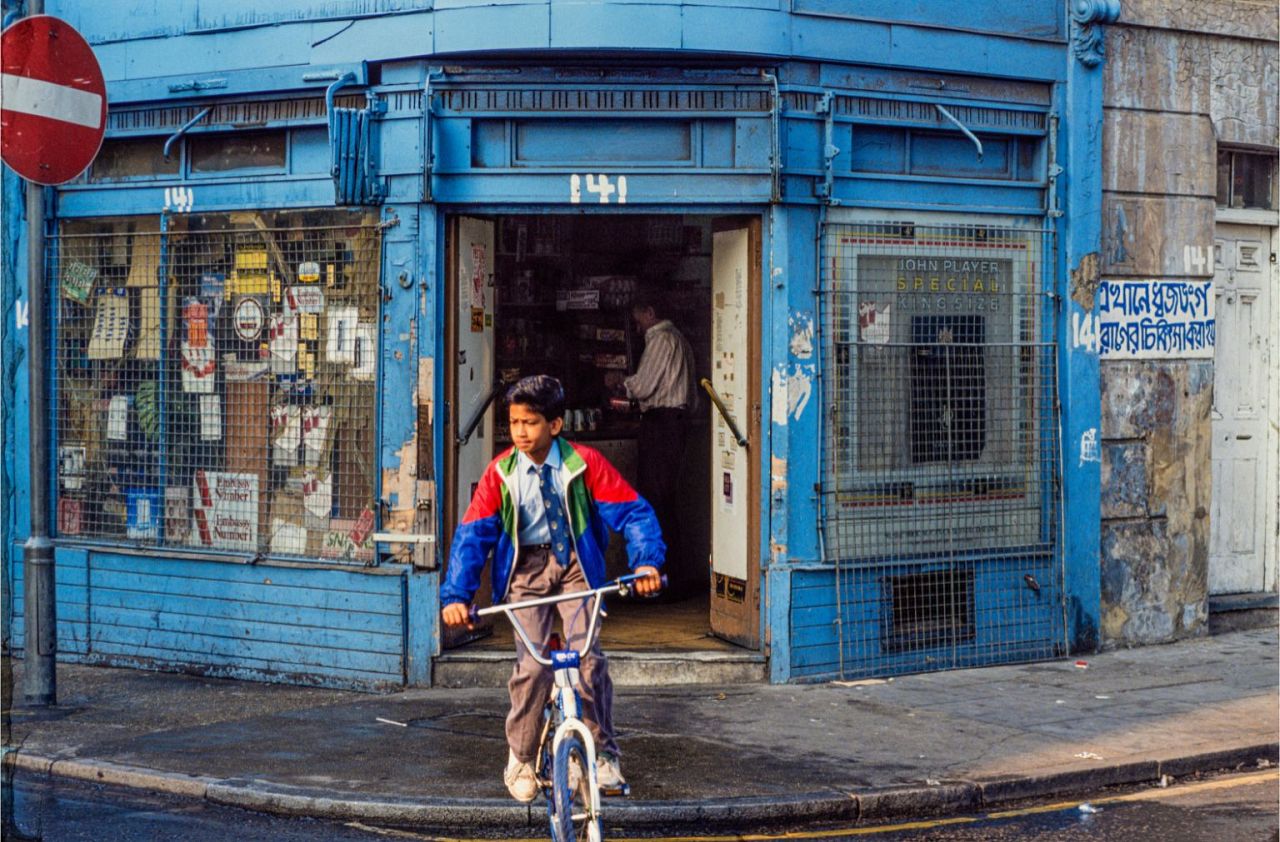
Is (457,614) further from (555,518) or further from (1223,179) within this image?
(1223,179)

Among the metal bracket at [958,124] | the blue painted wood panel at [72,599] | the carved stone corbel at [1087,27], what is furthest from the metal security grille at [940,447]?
the blue painted wood panel at [72,599]

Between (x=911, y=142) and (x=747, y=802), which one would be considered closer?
(x=747, y=802)

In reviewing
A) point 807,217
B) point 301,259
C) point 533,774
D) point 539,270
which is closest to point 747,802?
point 533,774

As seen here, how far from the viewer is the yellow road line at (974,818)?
7.05m

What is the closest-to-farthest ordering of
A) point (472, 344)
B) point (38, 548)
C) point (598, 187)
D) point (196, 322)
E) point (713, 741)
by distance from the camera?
1. point (713, 741)
2. point (38, 548)
3. point (598, 187)
4. point (472, 344)
5. point (196, 322)

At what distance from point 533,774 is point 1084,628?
590 cm

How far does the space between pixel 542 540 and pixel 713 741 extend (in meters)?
2.39

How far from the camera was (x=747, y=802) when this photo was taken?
727 centimetres

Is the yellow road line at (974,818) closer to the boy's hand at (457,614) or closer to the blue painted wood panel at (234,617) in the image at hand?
the boy's hand at (457,614)

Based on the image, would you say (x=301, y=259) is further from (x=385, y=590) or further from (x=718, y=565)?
(x=718, y=565)

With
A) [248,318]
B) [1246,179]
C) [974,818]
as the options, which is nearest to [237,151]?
[248,318]

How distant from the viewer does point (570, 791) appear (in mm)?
5727

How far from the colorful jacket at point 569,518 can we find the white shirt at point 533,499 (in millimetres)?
20

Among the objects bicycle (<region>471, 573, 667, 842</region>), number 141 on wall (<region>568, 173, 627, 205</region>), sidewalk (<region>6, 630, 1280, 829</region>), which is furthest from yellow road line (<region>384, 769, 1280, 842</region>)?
number 141 on wall (<region>568, 173, 627, 205</region>)
